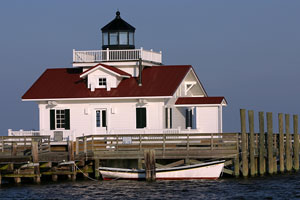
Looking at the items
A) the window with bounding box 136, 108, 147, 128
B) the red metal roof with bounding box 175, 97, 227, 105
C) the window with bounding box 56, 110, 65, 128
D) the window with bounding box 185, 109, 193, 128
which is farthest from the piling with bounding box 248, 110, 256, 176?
the window with bounding box 56, 110, 65, 128

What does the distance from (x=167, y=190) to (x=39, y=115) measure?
12588 millimetres

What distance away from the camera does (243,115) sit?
36844mm

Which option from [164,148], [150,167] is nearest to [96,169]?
[150,167]

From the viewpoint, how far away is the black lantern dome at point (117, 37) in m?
44.9

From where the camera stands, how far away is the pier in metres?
35.9

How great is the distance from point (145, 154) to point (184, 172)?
2046mm

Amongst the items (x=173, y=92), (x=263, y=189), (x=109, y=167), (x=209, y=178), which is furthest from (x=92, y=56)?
(x=263, y=189)

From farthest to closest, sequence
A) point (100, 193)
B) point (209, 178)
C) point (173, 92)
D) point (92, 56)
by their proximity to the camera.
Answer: point (92, 56)
point (173, 92)
point (209, 178)
point (100, 193)

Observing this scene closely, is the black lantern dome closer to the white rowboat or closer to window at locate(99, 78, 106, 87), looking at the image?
window at locate(99, 78, 106, 87)

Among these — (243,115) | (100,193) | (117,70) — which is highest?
(117,70)

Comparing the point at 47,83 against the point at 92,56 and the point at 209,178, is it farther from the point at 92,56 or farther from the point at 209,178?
the point at 209,178

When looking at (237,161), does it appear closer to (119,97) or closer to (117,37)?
(119,97)

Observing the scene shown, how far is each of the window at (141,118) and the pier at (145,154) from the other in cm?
292

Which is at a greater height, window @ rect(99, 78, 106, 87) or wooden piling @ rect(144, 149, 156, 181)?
window @ rect(99, 78, 106, 87)
